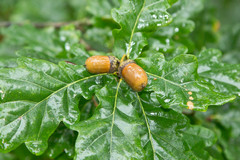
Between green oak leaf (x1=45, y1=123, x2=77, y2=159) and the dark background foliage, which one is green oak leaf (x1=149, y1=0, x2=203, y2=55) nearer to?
the dark background foliage

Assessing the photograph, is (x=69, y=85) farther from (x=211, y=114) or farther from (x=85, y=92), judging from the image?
(x=211, y=114)

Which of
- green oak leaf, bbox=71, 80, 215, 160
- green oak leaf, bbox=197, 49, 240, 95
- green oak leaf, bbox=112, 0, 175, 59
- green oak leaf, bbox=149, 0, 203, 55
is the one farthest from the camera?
green oak leaf, bbox=149, 0, 203, 55

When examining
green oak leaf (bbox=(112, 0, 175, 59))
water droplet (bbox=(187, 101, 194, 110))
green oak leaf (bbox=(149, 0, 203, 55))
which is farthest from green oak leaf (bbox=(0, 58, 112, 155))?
green oak leaf (bbox=(149, 0, 203, 55))

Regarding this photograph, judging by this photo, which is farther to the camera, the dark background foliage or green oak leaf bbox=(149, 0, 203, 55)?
green oak leaf bbox=(149, 0, 203, 55)

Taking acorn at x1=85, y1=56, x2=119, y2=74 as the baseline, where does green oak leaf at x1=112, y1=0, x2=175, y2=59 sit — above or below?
above

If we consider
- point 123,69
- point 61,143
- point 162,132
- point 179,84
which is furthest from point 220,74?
point 61,143

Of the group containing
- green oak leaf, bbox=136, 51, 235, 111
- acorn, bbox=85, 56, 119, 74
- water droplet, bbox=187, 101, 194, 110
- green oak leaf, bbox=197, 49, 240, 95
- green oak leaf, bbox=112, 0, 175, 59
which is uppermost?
green oak leaf, bbox=112, 0, 175, 59
